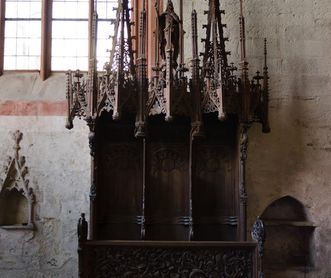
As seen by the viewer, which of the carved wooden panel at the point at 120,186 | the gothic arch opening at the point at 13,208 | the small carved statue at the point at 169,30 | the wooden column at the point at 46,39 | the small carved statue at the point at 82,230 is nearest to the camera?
the small carved statue at the point at 82,230

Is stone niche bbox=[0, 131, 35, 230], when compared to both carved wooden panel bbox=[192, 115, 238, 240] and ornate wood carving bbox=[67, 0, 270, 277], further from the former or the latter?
carved wooden panel bbox=[192, 115, 238, 240]

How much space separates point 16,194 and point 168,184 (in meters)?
1.68

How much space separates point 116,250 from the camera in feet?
17.0

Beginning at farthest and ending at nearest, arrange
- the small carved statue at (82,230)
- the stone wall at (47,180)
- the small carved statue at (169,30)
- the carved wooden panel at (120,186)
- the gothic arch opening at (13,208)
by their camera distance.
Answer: the gothic arch opening at (13,208)
the stone wall at (47,180)
the carved wooden panel at (120,186)
the small carved statue at (169,30)
the small carved statue at (82,230)

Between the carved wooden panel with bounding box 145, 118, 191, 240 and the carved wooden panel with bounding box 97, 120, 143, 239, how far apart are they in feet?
0.36

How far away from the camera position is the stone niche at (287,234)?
6.25 meters

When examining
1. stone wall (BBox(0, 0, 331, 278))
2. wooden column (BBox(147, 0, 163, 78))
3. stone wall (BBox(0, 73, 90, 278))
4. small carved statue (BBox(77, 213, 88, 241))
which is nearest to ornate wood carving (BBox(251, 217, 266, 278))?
stone wall (BBox(0, 0, 331, 278))

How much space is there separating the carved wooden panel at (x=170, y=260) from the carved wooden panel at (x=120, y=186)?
700mm

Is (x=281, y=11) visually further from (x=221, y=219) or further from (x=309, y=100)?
(x=221, y=219)

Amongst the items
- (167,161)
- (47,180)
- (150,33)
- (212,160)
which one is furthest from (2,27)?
(212,160)

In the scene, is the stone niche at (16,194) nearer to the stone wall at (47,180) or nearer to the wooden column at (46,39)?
the stone wall at (47,180)

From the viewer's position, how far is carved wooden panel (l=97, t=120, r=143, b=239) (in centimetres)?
589

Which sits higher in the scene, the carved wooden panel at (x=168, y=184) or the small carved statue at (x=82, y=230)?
the carved wooden panel at (x=168, y=184)

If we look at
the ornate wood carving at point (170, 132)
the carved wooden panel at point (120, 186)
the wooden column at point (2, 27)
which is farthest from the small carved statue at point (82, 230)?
the wooden column at point (2, 27)
